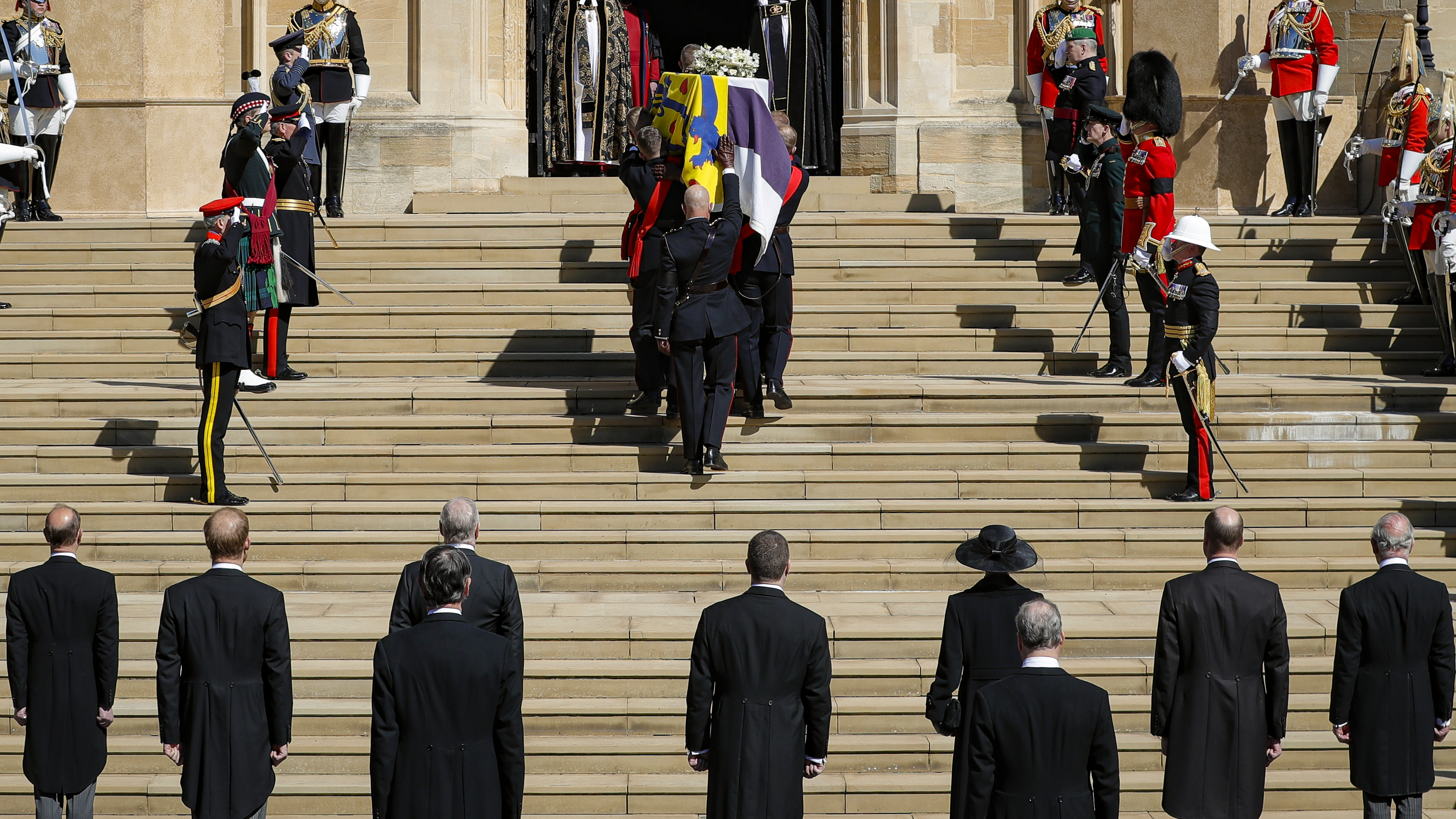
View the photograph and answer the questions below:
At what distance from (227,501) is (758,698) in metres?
4.88

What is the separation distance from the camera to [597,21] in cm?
1697

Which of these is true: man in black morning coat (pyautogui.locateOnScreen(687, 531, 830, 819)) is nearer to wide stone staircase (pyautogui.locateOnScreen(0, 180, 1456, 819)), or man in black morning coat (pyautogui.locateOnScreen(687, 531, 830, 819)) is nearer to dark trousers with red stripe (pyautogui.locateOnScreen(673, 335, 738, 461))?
wide stone staircase (pyautogui.locateOnScreen(0, 180, 1456, 819))

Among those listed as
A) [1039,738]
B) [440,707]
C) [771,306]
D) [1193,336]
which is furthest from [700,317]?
[1039,738]

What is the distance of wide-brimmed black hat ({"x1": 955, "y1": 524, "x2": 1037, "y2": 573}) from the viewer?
5.40 m

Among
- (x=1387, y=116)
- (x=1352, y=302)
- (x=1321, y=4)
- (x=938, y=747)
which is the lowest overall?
(x=938, y=747)

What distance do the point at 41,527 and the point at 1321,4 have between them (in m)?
12.2

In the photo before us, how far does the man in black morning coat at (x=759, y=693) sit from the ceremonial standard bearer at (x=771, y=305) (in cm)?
439

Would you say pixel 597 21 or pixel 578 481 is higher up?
pixel 597 21

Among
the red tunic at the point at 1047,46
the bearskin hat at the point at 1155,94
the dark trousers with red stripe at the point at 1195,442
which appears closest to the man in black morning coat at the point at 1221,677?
the dark trousers with red stripe at the point at 1195,442

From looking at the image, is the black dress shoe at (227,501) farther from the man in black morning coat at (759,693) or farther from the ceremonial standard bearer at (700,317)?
the man in black morning coat at (759,693)

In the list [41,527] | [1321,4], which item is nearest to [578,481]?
[41,527]

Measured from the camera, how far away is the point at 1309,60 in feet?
45.9

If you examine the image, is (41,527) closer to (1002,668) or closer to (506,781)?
(506,781)

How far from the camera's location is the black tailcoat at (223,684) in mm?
5402
